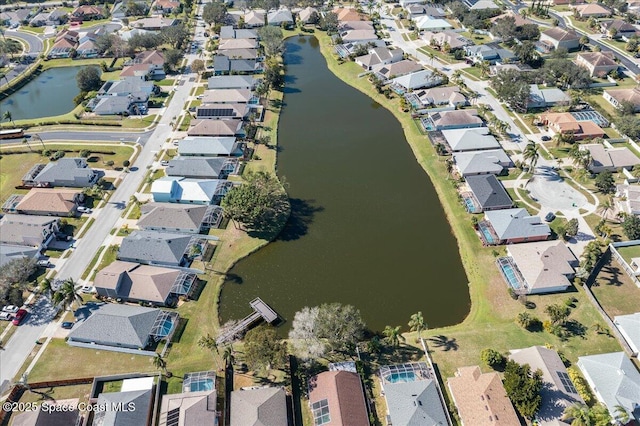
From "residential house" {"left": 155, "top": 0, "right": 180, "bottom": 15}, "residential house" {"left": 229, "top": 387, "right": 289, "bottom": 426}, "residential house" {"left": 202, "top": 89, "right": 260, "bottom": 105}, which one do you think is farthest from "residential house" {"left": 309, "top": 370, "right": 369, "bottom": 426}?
"residential house" {"left": 155, "top": 0, "right": 180, "bottom": 15}

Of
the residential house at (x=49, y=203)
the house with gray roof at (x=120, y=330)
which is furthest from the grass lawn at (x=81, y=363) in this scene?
the residential house at (x=49, y=203)

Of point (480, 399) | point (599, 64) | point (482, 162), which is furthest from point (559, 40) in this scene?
point (480, 399)

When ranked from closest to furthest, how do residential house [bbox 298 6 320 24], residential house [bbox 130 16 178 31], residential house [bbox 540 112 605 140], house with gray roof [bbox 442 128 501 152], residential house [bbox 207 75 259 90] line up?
1. house with gray roof [bbox 442 128 501 152]
2. residential house [bbox 540 112 605 140]
3. residential house [bbox 207 75 259 90]
4. residential house [bbox 130 16 178 31]
5. residential house [bbox 298 6 320 24]

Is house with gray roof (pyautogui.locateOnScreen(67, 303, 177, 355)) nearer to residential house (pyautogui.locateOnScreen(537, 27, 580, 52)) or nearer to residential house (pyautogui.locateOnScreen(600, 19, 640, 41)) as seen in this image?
residential house (pyautogui.locateOnScreen(537, 27, 580, 52))

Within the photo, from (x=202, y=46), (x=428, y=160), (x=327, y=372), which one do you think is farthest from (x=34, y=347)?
(x=202, y=46)

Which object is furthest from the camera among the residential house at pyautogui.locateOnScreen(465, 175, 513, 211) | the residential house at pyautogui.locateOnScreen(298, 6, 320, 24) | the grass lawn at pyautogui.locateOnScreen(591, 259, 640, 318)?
the residential house at pyautogui.locateOnScreen(298, 6, 320, 24)

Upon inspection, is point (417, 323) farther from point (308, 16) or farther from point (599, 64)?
point (308, 16)

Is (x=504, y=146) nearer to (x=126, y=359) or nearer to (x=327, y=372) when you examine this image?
(x=327, y=372)
